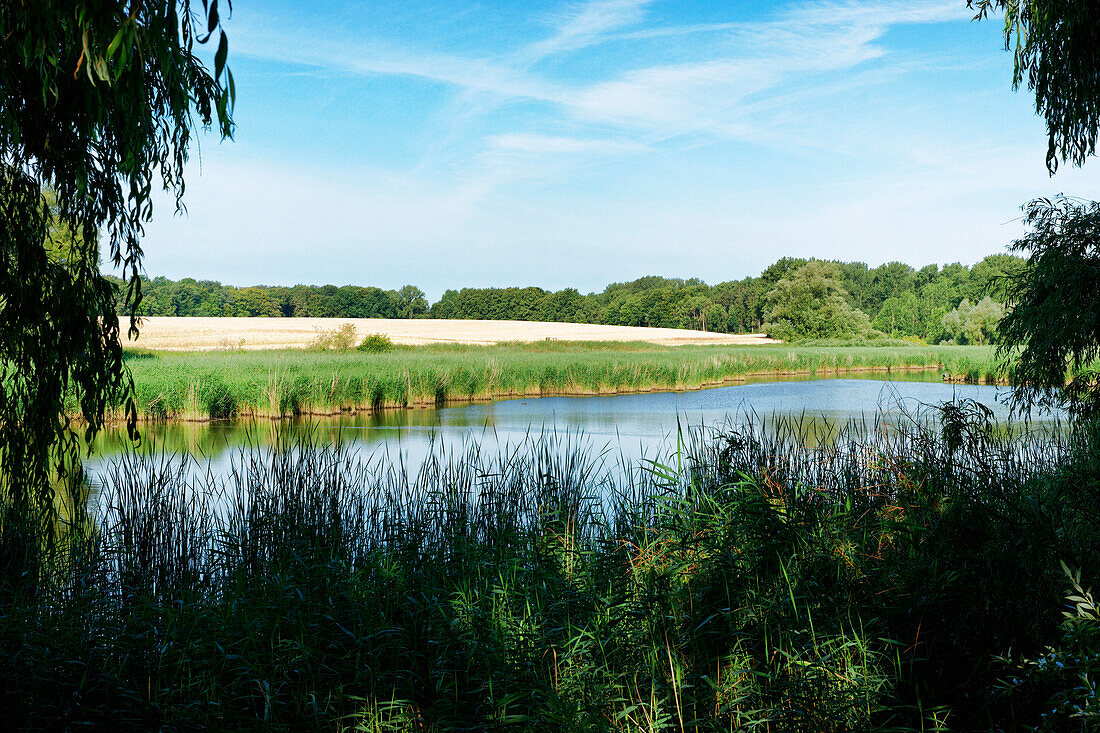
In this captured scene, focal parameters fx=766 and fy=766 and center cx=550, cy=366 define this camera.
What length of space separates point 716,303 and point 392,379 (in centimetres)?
7177

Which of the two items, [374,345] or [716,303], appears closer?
[374,345]

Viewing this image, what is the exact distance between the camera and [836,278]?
6328 centimetres

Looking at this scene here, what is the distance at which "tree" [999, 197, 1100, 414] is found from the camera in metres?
6.93

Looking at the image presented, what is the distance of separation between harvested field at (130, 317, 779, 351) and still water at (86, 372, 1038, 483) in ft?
70.6

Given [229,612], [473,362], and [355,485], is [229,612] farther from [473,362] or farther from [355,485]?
[473,362]

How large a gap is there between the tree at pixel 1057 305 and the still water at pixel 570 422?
4.17 ft

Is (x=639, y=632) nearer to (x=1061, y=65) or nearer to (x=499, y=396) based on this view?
(x=1061, y=65)

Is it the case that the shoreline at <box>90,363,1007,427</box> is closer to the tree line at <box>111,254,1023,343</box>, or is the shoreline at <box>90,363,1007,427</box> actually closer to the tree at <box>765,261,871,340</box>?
the tree at <box>765,261,871,340</box>

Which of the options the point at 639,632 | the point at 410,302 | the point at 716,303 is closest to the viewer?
the point at 639,632

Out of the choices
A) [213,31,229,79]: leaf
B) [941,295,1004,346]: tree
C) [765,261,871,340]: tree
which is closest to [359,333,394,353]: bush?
[213,31,229,79]: leaf

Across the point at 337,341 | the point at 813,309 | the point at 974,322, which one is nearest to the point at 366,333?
the point at 337,341

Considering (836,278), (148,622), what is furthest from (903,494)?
(836,278)

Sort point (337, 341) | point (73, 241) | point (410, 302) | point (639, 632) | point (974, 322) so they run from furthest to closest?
point (410, 302)
point (974, 322)
point (337, 341)
point (73, 241)
point (639, 632)

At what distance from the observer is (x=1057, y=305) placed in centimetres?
699
